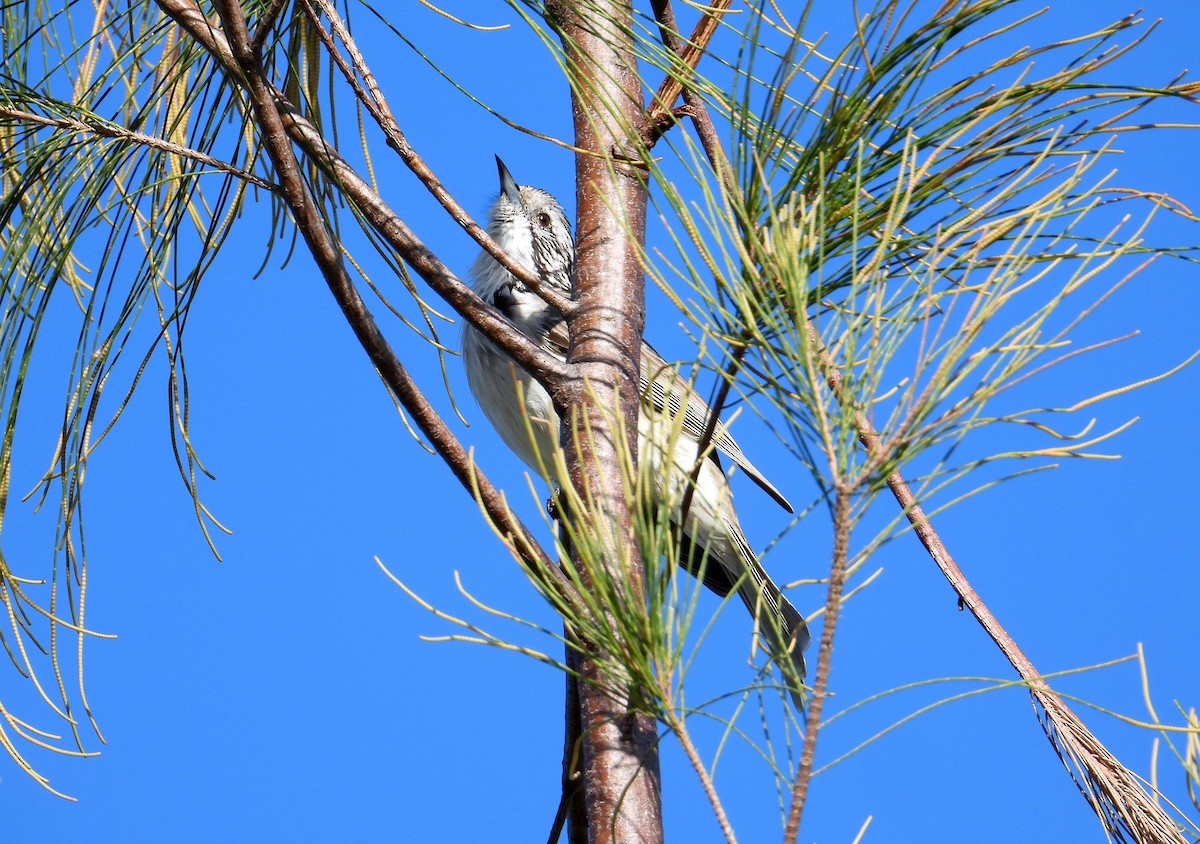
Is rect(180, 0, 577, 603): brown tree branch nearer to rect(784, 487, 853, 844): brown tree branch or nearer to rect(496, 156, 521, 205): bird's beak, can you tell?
rect(784, 487, 853, 844): brown tree branch

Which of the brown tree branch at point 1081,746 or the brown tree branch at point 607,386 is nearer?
the brown tree branch at point 607,386

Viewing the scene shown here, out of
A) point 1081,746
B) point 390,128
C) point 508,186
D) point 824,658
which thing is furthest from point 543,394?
point 824,658

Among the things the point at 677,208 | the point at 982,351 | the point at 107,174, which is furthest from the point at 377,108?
the point at 982,351

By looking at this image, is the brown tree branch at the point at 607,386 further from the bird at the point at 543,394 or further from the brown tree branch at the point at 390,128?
the bird at the point at 543,394

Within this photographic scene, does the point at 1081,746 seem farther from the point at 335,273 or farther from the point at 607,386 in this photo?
the point at 335,273

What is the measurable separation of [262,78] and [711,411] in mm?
898

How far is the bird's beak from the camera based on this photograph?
547cm

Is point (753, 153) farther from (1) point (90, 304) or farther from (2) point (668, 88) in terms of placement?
(1) point (90, 304)

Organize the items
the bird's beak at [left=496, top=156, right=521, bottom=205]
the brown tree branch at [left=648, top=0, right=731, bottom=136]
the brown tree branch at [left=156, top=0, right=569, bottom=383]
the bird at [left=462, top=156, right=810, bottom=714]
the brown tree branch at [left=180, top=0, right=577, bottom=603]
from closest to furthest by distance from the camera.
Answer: the brown tree branch at [left=180, top=0, right=577, bottom=603], the brown tree branch at [left=156, top=0, right=569, bottom=383], the brown tree branch at [left=648, top=0, right=731, bottom=136], the bird at [left=462, top=156, right=810, bottom=714], the bird's beak at [left=496, top=156, right=521, bottom=205]

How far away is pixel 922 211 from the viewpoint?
5.41ft

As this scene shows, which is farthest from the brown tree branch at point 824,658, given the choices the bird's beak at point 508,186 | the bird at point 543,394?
the bird's beak at point 508,186

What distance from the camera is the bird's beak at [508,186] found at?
5.47 m

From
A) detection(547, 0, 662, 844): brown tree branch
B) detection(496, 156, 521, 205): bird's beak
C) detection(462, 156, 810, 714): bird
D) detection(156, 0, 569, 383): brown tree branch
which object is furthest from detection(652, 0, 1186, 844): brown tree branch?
detection(496, 156, 521, 205): bird's beak

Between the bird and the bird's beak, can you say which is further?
the bird's beak
